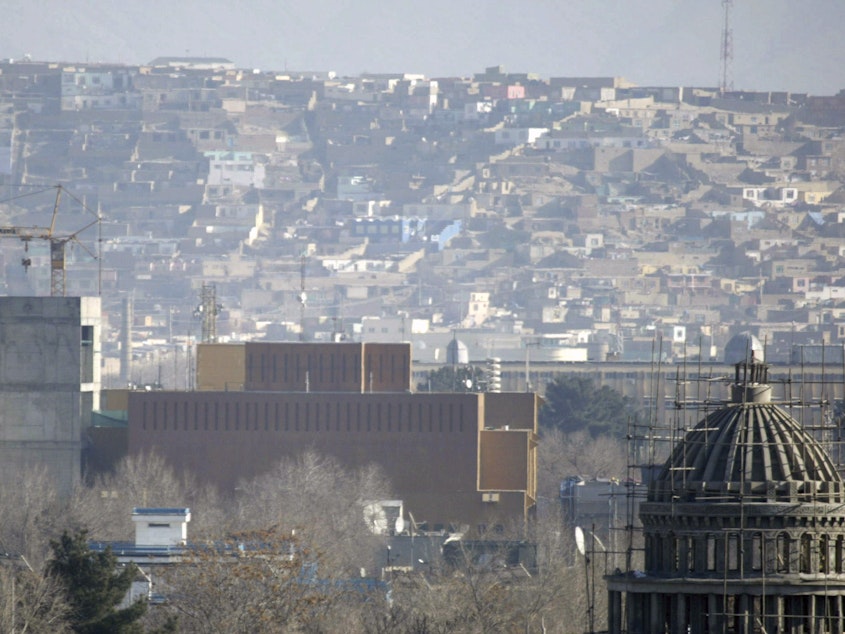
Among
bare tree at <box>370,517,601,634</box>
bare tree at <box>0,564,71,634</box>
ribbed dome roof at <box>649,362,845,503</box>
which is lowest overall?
bare tree at <box>370,517,601,634</box>

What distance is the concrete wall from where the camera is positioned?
10950 centimetres

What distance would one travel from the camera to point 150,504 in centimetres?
9531

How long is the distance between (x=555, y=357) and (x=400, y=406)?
84.3m

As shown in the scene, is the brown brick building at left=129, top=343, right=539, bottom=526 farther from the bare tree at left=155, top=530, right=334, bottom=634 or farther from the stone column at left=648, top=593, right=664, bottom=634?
the stone column at left=648, top=593, right=664, bottom=634

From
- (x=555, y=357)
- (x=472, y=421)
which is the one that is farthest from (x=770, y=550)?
(x=555, y=357)

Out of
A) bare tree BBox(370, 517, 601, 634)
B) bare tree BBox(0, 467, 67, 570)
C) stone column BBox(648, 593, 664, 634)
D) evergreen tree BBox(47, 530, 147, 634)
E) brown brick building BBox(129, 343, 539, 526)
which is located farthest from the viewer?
brown brick building BBox(129, 343, 539, 526)

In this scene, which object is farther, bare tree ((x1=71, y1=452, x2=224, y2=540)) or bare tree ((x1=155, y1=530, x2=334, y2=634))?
bare tree ((x1=71, y1=452, x2=224, y2=540))

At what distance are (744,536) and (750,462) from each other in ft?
2.92

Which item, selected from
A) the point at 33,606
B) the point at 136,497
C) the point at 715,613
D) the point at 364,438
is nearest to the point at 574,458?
the point at 364,438

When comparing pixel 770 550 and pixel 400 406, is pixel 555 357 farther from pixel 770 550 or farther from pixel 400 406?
pixel 770 550

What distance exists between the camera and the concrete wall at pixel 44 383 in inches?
4311

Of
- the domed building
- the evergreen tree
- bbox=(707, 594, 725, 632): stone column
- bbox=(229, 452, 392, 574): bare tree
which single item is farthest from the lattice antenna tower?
bbox=(707, 594, 725, 632): stone column

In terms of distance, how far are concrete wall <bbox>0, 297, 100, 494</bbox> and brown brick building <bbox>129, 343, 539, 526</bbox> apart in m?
2.33

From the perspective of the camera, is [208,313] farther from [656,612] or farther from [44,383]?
[656,612]
